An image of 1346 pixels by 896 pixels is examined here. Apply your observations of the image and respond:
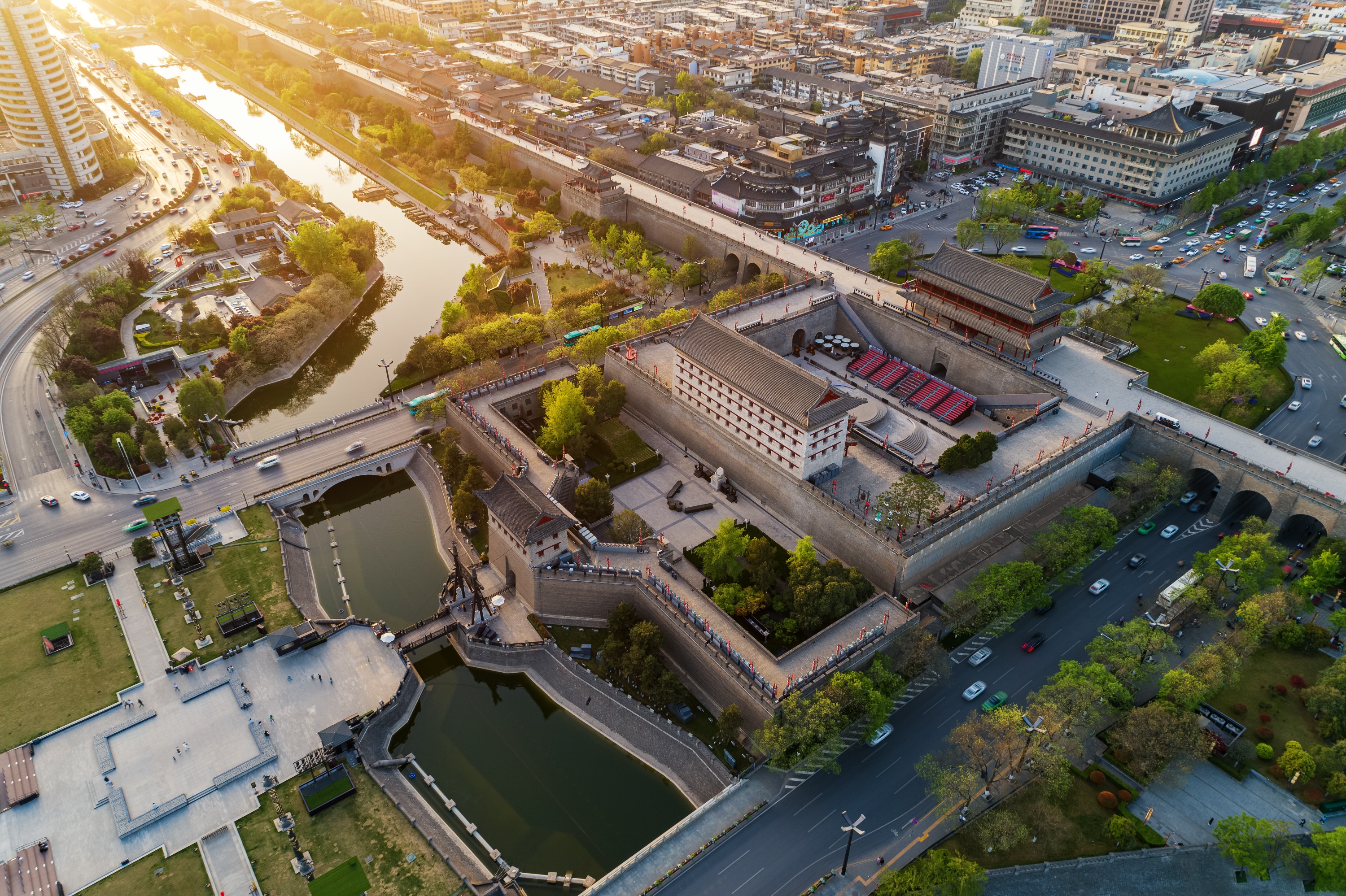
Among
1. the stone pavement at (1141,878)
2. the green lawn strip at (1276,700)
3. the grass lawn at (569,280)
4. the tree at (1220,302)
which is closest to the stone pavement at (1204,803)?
the stone pavement at (1141,878)

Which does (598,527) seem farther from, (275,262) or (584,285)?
(275,262)

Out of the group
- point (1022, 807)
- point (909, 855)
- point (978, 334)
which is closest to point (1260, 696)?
point (1022, 807)

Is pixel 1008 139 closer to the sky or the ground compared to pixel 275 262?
closer to the sky

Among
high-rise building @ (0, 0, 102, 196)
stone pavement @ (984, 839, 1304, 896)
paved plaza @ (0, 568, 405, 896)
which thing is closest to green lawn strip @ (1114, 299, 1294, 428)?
stone pavement @ (984, 839, 1304, 896)

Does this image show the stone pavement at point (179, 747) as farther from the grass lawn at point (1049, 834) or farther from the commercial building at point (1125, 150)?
the commercial building at point (1125, 150)

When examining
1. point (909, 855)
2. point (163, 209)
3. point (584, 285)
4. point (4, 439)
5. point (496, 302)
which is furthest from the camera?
point (163, 209)

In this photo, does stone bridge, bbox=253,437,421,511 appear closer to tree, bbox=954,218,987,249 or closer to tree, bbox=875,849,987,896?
tree, bbox=875,849,987,896
